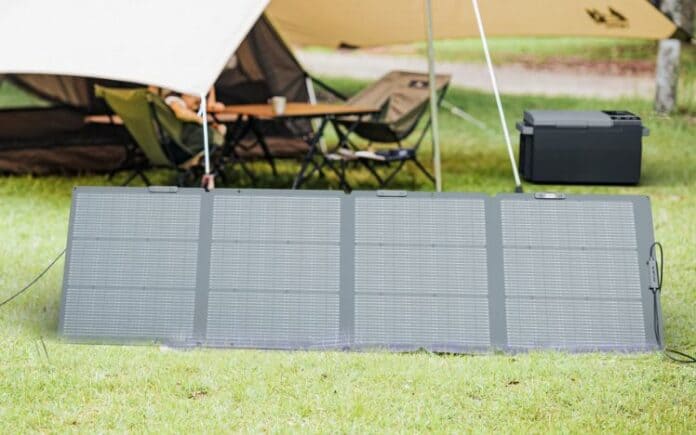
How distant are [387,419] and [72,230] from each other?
5.30 ft

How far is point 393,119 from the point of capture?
32.6 feet

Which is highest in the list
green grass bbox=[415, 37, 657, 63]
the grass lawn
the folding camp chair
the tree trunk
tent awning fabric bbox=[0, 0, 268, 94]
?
tent awning fabric bbox=[0, 0, 268, 94]

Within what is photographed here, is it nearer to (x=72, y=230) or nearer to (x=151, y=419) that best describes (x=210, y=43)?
(x=72, y=230)

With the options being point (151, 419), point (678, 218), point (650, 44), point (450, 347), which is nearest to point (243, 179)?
point (678, 218)

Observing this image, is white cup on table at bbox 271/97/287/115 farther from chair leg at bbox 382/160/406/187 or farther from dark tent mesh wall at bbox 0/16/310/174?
dark tent mesh wall at bbox 0/16/310/174

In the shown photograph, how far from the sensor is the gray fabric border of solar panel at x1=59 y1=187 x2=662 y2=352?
5.04 metres

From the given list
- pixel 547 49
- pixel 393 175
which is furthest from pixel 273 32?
pixel 547 49

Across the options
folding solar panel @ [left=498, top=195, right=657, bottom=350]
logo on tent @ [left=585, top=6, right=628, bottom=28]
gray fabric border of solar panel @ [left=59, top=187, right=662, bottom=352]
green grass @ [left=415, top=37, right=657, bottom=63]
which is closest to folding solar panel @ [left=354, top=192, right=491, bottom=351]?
gray fabric border of solar panel @ [left=59, top=187, right=662, bottom=352]

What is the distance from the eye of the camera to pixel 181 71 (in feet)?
20.7

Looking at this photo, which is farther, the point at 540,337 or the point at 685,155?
the point at 685,155

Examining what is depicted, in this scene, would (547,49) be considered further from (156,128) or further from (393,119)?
(156,128)

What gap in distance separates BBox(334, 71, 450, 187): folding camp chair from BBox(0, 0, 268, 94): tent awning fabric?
2.48 m

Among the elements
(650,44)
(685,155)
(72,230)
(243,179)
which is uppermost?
(72,230)

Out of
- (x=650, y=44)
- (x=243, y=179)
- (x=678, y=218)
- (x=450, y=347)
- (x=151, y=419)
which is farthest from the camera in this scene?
(x=650, y=44)
